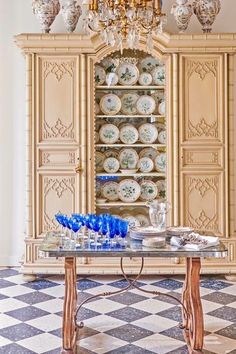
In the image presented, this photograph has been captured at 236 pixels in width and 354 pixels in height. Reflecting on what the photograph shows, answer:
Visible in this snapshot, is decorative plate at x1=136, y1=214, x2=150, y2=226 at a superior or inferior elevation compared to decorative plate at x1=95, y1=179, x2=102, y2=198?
inferior

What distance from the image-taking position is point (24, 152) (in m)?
5.84

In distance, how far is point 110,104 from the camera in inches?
215

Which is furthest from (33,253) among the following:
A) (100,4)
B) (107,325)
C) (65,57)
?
(100,4)

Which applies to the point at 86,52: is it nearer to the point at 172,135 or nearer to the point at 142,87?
the point at 142,87

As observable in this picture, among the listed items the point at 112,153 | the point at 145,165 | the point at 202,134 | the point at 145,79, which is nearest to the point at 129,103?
the point at 145,79

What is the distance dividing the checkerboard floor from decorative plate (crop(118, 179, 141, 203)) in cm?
75

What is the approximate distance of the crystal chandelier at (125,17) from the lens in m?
3.33

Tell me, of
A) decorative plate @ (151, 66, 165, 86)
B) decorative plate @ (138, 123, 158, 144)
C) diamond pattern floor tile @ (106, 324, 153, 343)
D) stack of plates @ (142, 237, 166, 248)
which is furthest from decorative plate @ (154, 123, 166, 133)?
stack of plates @ (142, 237, 166, 248)

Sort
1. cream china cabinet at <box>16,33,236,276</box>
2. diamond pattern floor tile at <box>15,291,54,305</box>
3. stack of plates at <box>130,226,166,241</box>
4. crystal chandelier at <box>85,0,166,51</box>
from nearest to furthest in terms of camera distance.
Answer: crystal chandelier at <box>85,0,166,51</box>, stack of plates at <box>130,226,166,241</box>, diamond pattern floor tile at <box>15,291,54,305</box>, cream china cabinet at <box>16,33,236,276</box>

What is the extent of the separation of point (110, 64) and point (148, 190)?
124cm

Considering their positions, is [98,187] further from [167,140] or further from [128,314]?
[128,314]

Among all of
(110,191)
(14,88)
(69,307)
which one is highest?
(14,88)

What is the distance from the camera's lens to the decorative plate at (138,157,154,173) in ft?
18.0

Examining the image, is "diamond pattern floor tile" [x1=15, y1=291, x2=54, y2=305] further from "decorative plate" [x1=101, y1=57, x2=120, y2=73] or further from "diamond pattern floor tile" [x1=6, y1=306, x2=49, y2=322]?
"decorative plate" [x1=101, y1=57, x2=120, y2=73]
